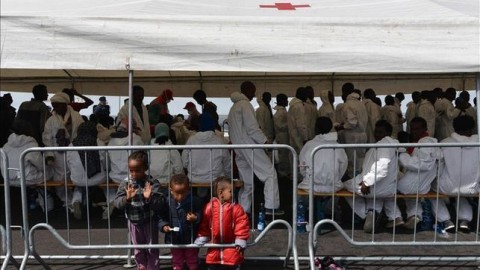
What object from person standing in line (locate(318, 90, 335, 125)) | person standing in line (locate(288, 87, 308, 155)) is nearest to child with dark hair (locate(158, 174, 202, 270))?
person standing in line (locate(288, 87, 308, 155))

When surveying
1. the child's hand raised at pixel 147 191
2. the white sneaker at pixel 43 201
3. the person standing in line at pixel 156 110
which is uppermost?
the person standing in line at pixel 156 110

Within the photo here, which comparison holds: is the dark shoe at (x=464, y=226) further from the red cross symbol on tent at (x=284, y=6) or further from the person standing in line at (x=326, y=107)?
the person standing in line at (x=326, y=107)

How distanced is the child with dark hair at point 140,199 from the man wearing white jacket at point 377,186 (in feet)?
7.27

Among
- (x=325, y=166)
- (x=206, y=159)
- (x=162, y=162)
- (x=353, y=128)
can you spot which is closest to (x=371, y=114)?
(x=353, y=128)

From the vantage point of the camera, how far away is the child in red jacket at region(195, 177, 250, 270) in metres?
4.38

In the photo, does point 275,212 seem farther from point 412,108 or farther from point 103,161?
point 412,108

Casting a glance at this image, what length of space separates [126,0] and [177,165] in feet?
6.99

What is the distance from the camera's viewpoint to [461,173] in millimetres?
5547

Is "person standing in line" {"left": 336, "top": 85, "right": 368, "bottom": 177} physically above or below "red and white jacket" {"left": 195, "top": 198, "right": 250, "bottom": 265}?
above

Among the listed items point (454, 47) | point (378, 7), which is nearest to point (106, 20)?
point (378, 7)

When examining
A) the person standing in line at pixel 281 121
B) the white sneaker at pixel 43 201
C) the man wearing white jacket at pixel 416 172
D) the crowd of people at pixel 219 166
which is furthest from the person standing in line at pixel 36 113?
the man wearing white jacket at pixel 416 172

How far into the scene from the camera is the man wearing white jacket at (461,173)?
5.60 metres

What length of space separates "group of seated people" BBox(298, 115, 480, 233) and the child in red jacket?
1.41m

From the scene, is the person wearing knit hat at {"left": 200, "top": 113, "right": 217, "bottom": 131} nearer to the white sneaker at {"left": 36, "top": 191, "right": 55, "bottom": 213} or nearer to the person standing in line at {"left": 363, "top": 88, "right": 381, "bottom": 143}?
the white sneaker at {"left": 36, "top": 191, "right": 55, "bottom": 213}
